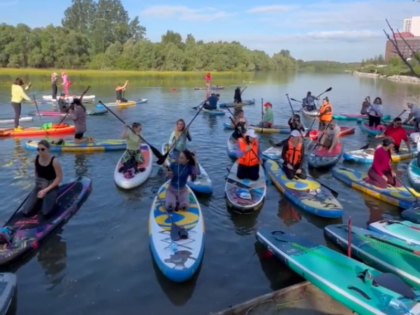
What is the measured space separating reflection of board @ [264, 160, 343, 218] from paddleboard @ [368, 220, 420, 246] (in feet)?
3.37

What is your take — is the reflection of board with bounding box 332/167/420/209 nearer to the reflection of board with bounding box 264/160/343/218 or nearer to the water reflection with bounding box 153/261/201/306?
the reflection of board with bounding box 264/160/343/218

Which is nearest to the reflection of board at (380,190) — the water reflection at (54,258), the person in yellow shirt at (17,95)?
the water reflection at (54,258)

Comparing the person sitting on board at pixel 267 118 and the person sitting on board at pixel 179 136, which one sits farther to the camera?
the person sitting on board at pixel 267 118

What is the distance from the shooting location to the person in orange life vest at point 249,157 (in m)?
9.82

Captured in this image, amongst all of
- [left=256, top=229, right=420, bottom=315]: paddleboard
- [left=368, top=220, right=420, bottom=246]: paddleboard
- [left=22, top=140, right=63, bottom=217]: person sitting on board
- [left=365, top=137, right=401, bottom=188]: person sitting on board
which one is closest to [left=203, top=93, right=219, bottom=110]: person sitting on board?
[left=365, top=137, right=401, bottom=188]: person sitting on board

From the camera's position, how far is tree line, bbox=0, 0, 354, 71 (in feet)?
199

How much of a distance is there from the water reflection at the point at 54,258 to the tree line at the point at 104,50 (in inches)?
2360

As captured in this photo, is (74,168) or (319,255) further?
(74,168)

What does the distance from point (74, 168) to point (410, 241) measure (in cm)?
954

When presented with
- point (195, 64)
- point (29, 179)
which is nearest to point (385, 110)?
point (29, 179)

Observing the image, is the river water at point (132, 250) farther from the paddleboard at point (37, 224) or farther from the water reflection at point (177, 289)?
the paddleboard at point (37, 224)

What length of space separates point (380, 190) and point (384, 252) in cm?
373

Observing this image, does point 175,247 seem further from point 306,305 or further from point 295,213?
point 295,213

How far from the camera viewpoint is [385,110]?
94.0ft
